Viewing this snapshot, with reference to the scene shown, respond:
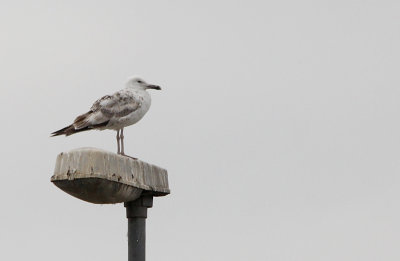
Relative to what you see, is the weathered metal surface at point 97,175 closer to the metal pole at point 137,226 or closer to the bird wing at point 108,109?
the metal pole at point 137,226

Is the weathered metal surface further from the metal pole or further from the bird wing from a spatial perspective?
the bird wing

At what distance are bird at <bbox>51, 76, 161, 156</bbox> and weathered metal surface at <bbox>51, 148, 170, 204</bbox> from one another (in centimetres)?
373

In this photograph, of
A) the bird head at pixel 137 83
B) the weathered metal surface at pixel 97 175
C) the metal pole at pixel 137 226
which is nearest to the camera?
the weathered metal surface at pixel 97 175

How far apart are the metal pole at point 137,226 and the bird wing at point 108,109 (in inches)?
127

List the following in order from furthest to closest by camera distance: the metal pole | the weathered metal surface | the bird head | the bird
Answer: the bird head < the bird < the metal pole < the weathered metal surface

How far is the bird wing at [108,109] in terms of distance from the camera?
46.5 feet

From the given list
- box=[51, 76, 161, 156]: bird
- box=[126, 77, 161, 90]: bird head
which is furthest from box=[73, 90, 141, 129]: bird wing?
box=[126, 77, 161, 90]: bird head

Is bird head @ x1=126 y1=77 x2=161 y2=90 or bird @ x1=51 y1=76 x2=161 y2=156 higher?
bird head @ x1=126 y1=77 x2=161 y2=90

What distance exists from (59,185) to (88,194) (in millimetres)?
373

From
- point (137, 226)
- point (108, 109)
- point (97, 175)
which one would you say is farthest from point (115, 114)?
point (97, 175)

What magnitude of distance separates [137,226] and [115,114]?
3646 mm

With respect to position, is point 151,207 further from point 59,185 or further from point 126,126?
point 126,126

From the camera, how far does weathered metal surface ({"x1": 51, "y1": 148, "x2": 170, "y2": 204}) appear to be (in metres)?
9.45

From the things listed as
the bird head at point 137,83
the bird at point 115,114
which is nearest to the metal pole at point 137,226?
the bird at point 115,114
